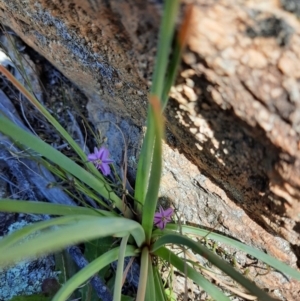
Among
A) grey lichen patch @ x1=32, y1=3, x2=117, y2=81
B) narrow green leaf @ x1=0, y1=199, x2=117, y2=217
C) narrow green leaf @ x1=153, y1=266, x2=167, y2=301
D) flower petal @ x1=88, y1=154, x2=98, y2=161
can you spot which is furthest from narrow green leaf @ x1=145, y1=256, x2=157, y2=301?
grey lichen patch @ x1=32, y1=3, x2=117, y2=81

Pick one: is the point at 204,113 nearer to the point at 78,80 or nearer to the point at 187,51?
the point at 187,51

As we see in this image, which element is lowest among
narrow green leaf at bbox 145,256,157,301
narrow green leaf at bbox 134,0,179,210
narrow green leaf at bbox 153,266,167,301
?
narrow green leaf at bbox 153,266,167,301

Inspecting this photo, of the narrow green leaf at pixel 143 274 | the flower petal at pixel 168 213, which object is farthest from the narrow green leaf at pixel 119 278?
the flower petal at pixel 168 213

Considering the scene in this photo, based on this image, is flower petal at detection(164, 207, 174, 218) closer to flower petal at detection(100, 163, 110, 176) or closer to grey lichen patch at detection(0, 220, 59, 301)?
flower petal at detection(100, 163, 110, 176)

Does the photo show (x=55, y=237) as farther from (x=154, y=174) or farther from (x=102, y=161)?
(x=102, y=161)

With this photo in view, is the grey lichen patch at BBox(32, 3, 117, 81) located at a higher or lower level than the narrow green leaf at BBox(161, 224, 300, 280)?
higher

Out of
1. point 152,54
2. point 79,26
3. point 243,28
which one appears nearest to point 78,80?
point 79,26

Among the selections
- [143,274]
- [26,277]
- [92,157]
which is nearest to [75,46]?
[92,157]
